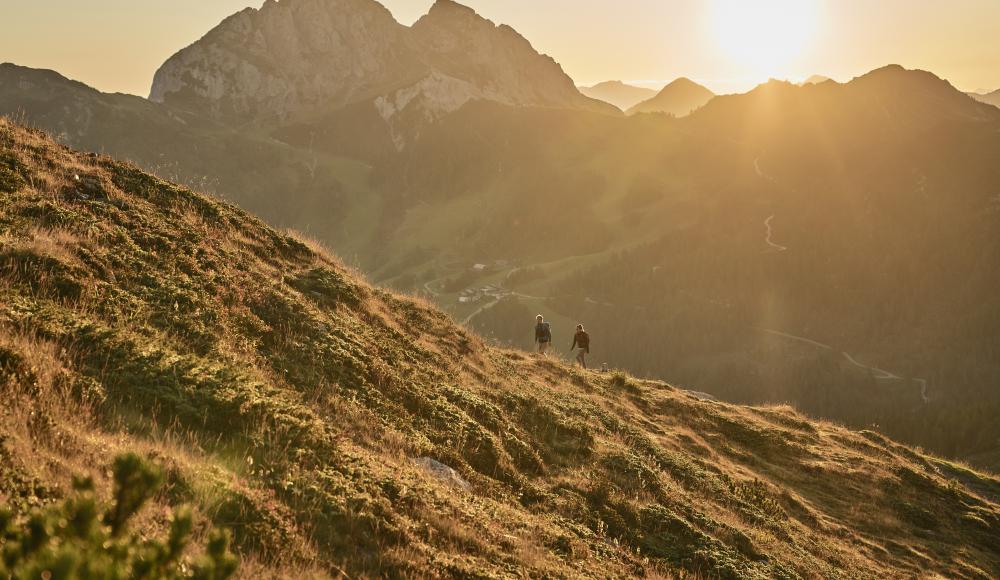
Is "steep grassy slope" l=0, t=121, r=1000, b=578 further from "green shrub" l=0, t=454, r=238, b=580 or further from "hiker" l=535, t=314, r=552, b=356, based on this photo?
"hiker" l=535, t=314, r=552, b=356

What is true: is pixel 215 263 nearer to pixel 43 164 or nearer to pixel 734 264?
pixel 43 164

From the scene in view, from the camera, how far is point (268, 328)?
11.4 meters

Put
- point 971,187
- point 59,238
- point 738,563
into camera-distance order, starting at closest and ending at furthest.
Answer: point 59,238
point 738,563
point 971,187

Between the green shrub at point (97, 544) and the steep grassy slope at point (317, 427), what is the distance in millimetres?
2583

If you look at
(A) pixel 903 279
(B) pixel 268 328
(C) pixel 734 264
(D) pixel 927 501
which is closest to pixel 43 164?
(B) pixel 268 328

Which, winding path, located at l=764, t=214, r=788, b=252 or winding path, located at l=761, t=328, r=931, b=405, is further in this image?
winding path, located at l=764, t=214, r=788, b=252

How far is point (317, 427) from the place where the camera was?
8.59m

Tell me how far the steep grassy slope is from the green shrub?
8.47ft

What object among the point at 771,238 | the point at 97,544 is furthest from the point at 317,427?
the point at 771,238

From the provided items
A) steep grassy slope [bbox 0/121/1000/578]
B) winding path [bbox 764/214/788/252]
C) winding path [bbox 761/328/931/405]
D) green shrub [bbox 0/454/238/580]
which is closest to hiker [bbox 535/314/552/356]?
steep grassy slope [bbox 0/121/1000/578]

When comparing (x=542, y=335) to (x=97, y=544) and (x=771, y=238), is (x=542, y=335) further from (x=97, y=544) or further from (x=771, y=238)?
(x=771, y=238)

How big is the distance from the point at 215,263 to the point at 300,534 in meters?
8.55

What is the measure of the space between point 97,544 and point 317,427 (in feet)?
20.0

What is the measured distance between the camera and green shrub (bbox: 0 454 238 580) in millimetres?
2291
